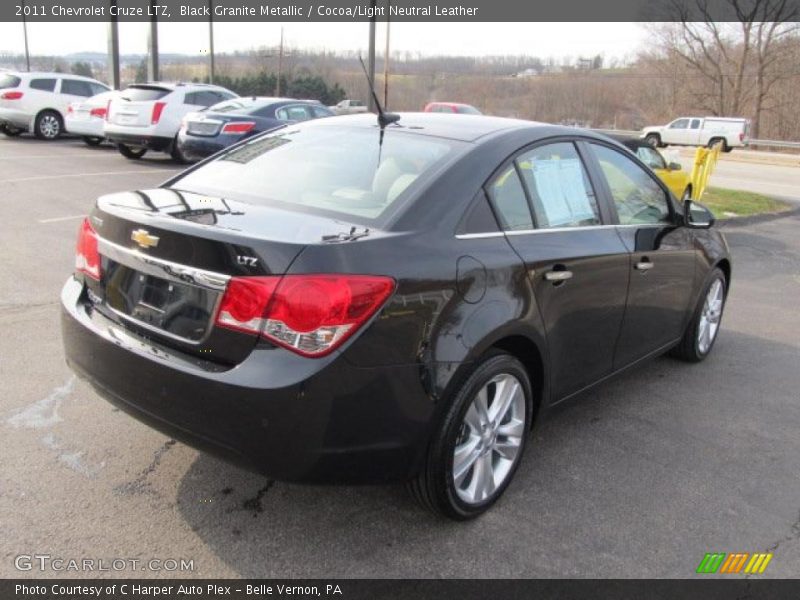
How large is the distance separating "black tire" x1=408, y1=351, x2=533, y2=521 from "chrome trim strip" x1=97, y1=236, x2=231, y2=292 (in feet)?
3.24

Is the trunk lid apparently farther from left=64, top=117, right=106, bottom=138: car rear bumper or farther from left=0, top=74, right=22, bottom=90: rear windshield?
left=0, top=74, right=22, bottom=90: rear windshield

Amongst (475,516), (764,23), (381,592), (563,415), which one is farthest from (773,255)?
(764,23)

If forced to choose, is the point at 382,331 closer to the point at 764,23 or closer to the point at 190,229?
the point at 190,229

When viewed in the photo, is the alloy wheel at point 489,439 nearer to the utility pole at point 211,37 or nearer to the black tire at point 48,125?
the black tire at point 48,125

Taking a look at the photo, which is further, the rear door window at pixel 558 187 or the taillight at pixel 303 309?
the rear door window at pixel 558 187

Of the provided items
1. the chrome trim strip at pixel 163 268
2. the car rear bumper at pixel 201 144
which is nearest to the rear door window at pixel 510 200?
the chrome trim strip at pixel 163 268

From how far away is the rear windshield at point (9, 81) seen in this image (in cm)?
1786

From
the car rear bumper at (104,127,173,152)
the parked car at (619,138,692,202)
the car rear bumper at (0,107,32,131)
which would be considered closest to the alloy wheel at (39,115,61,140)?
the car rear bumper at (0,107,32,131)

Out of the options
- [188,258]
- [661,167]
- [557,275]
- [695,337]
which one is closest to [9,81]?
[661,167]

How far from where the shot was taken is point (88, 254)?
3.05 meters

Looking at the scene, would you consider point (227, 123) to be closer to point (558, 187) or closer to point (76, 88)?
point (76, 88)

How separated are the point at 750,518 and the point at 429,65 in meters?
25.6

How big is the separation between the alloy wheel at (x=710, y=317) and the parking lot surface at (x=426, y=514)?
378 millimetres

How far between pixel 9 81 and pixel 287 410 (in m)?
19.3
